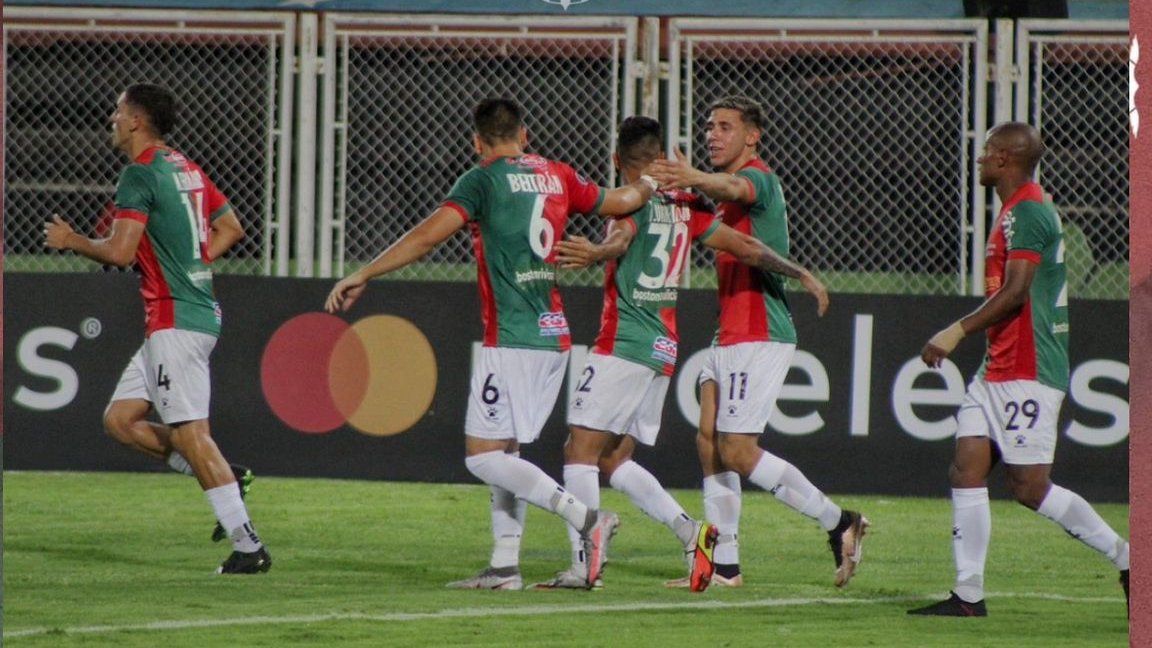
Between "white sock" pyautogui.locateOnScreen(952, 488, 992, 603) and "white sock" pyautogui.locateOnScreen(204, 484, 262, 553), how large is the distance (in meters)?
2.90

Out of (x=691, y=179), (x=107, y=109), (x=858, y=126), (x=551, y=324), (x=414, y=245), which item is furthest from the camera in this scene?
(x=107, y=109)

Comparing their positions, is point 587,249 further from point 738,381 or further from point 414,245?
point 738,381

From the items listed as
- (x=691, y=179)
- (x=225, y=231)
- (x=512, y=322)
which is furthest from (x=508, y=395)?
(x=225, y=231)

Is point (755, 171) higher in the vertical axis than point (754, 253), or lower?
higher

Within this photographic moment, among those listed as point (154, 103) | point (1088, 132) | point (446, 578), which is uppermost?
point (1088, 132)

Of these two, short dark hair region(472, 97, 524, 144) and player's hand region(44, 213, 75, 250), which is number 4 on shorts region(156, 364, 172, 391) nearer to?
player's hand region(44, 213, 75, 250)

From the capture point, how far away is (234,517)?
7.45 m

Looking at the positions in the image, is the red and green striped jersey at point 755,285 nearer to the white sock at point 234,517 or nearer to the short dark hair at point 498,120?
the short dark hair at point 498,120

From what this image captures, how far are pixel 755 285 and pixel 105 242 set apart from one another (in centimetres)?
273

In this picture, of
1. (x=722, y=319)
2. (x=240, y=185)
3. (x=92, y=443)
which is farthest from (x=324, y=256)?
(x=722, y=319)

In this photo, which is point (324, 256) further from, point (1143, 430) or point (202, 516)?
point (1143, 430)

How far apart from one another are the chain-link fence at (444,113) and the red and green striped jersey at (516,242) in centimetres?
402

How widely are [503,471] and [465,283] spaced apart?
4077 millimetres

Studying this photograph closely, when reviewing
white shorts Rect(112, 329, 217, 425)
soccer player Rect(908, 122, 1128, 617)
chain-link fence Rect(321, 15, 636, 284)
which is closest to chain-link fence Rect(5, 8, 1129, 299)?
chain-link fence Rect(321, 15, 636, 284)
